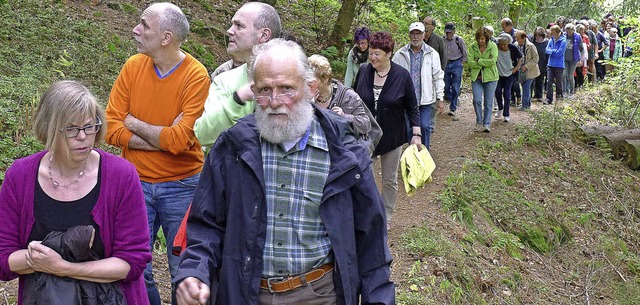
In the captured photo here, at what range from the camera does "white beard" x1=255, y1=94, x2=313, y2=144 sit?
3.47 m

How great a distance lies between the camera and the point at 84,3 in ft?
45.8

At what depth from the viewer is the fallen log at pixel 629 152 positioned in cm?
1668

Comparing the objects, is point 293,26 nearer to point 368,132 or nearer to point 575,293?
point 575,293

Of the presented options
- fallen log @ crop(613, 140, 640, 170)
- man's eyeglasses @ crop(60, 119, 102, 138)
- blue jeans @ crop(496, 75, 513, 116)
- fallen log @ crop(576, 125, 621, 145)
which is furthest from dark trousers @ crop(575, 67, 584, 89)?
man's eyeglasses @ crop(60, 119, 102, 138)

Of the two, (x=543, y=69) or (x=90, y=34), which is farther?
(x=543, y=69)

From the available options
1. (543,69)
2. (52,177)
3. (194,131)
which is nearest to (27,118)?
(194,131)

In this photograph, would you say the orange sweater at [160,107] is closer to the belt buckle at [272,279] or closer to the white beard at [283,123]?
the white beard at [283,123]

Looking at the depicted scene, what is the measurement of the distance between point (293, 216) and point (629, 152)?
15031 mm

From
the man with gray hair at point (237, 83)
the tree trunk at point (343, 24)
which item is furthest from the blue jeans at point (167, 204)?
the tree trunk at point (343, 24)

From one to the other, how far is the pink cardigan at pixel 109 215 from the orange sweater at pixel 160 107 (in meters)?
1.02

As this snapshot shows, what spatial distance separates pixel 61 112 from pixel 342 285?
150cm

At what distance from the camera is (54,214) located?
11.7 ft

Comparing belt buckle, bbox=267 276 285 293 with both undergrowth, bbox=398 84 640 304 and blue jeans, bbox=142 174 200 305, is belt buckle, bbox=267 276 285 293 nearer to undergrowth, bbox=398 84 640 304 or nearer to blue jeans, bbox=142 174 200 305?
blue jeans, bbox=142 174 200 305

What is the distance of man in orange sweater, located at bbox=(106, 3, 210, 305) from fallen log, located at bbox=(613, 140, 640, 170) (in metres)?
14.0
